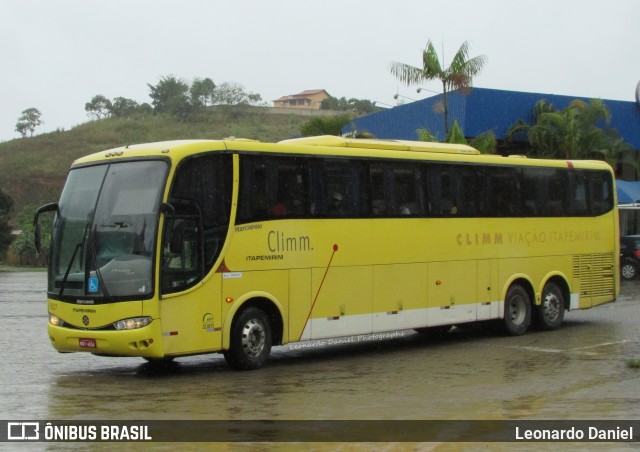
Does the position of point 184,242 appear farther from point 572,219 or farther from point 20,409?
point 572,219

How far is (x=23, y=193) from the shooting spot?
8412 centimetres

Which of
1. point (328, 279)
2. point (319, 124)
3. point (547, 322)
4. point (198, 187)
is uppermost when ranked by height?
point (319, 124)

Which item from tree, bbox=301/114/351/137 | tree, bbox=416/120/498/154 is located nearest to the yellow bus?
tree, bbox=416/120/498/154

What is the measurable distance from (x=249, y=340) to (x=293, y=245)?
64.6 inches

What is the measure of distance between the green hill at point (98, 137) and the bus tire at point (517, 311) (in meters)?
66.6

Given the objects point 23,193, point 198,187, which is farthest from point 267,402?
point 23,193

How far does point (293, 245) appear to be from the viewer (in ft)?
48.6

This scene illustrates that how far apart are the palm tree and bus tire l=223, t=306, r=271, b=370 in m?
18.0

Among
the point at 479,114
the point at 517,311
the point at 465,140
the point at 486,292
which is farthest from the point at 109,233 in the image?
the point at 479,114

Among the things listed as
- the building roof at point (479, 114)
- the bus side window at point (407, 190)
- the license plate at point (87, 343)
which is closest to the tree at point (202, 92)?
the building roof at point (479, 114)

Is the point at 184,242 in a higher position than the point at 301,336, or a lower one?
higher

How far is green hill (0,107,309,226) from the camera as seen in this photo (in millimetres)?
85938

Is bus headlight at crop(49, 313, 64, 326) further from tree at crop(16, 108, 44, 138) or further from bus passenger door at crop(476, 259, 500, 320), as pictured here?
tree at crop(16, 108, 44, 138)

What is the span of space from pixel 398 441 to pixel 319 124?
1043 inches
